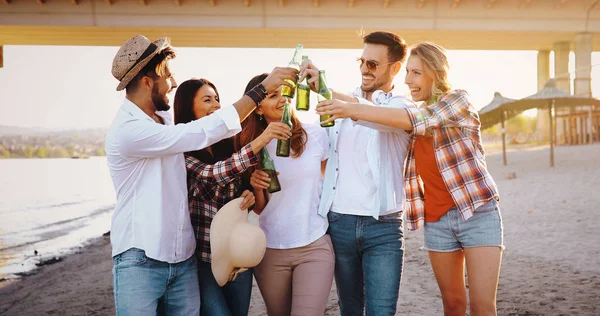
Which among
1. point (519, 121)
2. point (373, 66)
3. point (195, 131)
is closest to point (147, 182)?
point (195, 131)

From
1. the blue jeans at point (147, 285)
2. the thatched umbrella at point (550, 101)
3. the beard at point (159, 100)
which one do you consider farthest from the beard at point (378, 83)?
the thatched umbrella at point (550, 101)

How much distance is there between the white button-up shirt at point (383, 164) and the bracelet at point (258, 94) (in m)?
0.65

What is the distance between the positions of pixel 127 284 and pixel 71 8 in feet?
71.2

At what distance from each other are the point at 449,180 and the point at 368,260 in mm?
680

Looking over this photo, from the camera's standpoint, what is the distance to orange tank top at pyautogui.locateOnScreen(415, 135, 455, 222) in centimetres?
339

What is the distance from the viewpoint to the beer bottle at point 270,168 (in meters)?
3.45

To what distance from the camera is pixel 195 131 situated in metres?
2.93

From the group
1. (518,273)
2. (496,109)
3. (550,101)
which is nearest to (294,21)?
(496,109)

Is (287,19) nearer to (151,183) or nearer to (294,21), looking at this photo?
(294,21)

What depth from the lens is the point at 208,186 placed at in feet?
11.1

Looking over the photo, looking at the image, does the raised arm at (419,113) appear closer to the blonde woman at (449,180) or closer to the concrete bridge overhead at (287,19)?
the blonde woman at (449,180)

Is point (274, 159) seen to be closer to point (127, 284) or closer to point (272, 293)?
point (272, 293)

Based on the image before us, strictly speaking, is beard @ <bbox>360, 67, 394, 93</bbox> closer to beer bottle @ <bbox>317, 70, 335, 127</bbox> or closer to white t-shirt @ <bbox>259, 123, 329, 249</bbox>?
beer bottle @ <bbox>317, 70, 335, 127</bbox>

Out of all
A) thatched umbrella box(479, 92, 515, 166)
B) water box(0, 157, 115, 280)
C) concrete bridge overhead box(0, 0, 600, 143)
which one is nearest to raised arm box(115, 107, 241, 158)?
water box(0, 157, 115, 280)
